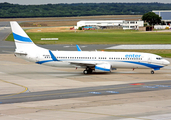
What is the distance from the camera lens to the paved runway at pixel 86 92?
31906mm

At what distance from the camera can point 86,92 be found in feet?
116

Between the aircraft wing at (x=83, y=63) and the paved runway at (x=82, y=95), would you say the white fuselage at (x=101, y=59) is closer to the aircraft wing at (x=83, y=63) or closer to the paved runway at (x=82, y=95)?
the aircraft wing at (x=83, y=63)

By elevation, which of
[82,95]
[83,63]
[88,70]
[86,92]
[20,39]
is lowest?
[88,70]

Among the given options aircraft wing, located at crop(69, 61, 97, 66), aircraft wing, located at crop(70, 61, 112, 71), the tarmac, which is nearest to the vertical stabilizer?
the tarmac

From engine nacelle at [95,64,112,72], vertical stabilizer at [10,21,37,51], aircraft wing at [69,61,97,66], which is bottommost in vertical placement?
engine nacelle at [95,64,112,72]

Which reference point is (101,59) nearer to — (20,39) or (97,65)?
(97,65)

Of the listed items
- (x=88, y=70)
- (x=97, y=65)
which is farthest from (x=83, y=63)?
(x=97, y=65)

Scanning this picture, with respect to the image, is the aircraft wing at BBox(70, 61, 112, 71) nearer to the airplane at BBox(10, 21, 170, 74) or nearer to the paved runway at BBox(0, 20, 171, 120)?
the airplane at BBox(10, 21, 170, 74)

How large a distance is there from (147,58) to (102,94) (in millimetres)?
19076

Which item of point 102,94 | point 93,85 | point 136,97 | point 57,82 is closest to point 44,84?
point 57,82

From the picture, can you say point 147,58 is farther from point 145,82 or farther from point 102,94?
point 102,94

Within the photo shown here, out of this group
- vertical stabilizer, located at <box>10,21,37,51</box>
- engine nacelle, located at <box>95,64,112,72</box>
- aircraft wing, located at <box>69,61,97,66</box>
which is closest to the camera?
aircraft wing, located at <box>69,61,97,66</box>

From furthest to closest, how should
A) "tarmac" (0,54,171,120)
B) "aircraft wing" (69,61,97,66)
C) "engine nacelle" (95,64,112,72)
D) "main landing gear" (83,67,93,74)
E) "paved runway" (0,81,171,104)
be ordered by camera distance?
"main landing gear" (83,67,93,74), "engine nacelle" (95,64,112,72), "aircraft wing" (69,61,97,66), "paved runway" (0,81,171,104), "tarmac" (0,54,171,120)

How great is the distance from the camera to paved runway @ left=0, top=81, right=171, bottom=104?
105 ft
